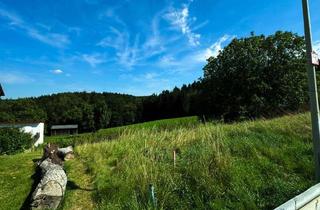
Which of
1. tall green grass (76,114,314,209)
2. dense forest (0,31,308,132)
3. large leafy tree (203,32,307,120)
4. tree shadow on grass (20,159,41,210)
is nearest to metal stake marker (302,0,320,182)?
tall green grass (76,114,314,209)

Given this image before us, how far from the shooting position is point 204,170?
8758 millimetres

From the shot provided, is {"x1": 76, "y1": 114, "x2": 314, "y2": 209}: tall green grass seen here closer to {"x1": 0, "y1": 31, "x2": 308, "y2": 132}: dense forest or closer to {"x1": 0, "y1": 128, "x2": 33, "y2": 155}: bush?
{"x1": 0, "y1": 128, "x2": 33, "y2": 155}: bush

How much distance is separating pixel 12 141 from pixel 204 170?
640 inches

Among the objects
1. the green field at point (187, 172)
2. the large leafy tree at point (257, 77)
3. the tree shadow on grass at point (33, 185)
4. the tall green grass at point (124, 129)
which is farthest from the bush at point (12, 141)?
the large leafy tree at point (257, 77)

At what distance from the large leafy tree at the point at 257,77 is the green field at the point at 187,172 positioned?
20.2 metres

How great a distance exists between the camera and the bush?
823 inches

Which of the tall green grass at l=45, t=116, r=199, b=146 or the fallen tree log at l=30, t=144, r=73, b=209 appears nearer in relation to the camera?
the fallen tree log at l=30, t=144, r=73, b=209

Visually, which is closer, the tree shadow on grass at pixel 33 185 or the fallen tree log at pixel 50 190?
the fallen tree log at pixel 50 190

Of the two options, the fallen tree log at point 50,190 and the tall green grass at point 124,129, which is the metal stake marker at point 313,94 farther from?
the tall green grass at point 124,129

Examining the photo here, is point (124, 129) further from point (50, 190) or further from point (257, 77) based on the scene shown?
point (257, 77)

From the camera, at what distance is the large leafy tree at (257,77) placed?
3381 centimetres

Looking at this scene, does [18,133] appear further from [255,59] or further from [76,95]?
[76,95]

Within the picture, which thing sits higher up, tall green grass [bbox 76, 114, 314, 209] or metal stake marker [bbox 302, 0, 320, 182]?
metal stake marker [bbox 302, 0, 320, 182]

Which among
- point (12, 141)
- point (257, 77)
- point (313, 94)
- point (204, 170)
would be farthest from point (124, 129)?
point (257, 77)
